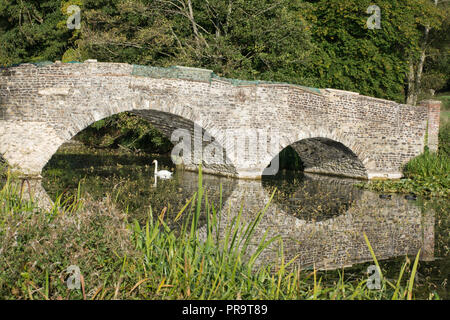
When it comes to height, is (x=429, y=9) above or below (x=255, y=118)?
above

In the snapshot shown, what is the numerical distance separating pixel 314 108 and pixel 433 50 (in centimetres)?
1425

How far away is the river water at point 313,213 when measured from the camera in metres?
6.23

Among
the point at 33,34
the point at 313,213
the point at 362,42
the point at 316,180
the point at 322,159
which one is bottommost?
the point at 313,213

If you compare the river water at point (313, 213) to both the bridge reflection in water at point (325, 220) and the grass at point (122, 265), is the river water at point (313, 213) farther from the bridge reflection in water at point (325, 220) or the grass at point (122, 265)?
the grass at point (122, 265)

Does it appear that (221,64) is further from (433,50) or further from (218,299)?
(218,299)

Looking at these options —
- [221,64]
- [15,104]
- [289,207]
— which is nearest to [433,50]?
[221,64]

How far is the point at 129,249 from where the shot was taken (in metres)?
4.03

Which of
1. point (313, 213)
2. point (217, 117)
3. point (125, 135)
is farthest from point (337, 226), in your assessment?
point (125, 135)

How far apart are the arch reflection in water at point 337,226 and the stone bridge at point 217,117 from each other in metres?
2.04

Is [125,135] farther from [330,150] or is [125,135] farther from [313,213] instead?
[313,213]

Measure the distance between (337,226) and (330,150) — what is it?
8503 mm

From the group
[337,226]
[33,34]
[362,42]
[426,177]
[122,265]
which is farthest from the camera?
[33,34]

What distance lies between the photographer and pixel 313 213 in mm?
9258

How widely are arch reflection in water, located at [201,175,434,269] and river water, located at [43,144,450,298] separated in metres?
0.01
